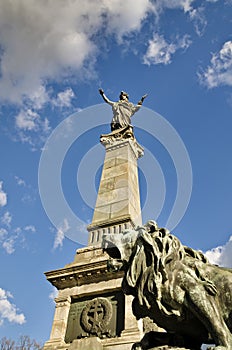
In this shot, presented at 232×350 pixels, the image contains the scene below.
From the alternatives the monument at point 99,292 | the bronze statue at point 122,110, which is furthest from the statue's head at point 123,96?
the monument at point 99,292

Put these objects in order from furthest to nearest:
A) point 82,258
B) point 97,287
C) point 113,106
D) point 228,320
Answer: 1. point 113,106
2. point 82,258
3. point 97,287
4. point 228,320

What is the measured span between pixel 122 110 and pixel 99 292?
10134 mm

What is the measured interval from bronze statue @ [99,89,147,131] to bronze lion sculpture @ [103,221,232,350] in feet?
36.5

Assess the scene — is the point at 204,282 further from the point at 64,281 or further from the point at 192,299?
the point at 64,281

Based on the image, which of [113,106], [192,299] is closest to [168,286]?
[192,299]

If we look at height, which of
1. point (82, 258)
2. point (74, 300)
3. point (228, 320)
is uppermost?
point (82, 258)

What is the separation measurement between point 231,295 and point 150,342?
3.55 ft

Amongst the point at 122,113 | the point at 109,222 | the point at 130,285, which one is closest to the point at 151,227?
the point at 130,285

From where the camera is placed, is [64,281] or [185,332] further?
[64,281]

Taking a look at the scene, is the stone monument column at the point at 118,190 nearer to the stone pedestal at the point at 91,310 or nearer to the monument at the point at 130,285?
the monument at the point at 130,285

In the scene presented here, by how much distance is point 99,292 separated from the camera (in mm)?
7504

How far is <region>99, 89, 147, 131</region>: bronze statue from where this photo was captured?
15.0m

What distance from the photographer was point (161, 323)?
3631mm

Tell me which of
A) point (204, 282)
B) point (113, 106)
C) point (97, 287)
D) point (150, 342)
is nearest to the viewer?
point (204, 282)
